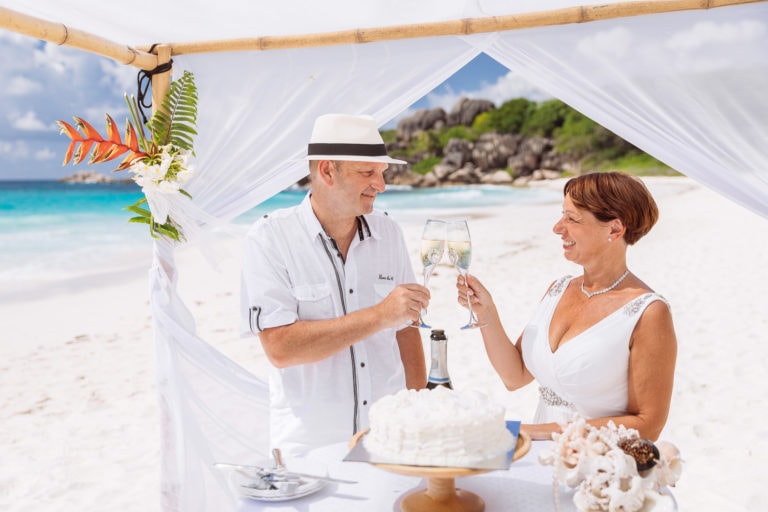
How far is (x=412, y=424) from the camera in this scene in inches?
57.0

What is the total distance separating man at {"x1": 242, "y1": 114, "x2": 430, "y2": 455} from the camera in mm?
2377

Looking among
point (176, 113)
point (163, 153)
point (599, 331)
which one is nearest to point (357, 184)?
point (599, 331)

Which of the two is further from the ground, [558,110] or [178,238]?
[558,110]

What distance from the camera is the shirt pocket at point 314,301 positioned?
8.22ft

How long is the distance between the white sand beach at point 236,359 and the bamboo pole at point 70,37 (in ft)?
4.75

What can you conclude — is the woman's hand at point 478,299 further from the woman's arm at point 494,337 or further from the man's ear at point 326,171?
the man's ear at point 326,171

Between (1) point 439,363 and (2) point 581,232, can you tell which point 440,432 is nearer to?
(1) point 439,363

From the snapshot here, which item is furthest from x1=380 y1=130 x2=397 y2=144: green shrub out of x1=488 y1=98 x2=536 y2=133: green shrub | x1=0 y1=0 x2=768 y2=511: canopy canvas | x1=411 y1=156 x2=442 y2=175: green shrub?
x1=0 y1=0 x2=768 y2=511: canopy canvas

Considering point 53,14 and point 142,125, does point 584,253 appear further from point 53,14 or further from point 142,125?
point 53,14

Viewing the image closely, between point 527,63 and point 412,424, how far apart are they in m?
2.20

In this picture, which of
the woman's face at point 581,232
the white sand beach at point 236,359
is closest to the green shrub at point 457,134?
the white sand beach at point 236,359

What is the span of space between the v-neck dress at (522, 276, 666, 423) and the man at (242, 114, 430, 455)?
52 centimetres

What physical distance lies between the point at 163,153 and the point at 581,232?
6.78 ft

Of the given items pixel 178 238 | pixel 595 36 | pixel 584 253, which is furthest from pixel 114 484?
pixel 595 36
